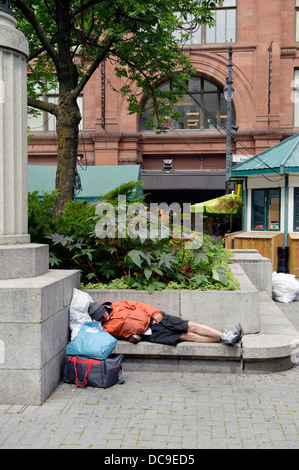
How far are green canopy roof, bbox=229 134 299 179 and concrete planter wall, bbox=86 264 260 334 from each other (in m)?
9.67

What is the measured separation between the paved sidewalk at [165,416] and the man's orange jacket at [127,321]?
0.52 meters

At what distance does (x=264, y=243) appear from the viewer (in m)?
14.6

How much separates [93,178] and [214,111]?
8.09m

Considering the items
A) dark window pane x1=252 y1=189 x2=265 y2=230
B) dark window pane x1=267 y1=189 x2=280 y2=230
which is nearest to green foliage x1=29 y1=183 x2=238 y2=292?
dark window pane x1=267 y1=189 x2=280 y2=230

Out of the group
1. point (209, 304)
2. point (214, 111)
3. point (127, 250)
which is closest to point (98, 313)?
point (127, 250)

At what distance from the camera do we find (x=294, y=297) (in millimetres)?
11156

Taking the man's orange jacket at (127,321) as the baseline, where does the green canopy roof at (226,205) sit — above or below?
above

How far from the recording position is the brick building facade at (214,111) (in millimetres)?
21906

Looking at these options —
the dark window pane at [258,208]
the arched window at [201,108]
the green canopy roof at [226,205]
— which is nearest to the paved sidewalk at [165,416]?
the dark window pane at [258,208]

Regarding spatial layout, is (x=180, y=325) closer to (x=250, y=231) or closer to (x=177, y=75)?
(x=177, y=75)

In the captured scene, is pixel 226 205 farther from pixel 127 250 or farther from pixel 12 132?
pixel 12 132

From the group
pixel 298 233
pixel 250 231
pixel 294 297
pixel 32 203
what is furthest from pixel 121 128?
pixel 32 203

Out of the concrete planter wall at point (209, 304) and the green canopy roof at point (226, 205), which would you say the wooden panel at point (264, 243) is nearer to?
the green canopy roof at point (226, 205)

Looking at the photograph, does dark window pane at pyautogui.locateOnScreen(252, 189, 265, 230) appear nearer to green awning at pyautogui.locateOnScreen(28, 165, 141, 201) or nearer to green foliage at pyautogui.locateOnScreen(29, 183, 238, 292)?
green awning at pyautogui.locateOnScreen(28, 165, 141, 201)
